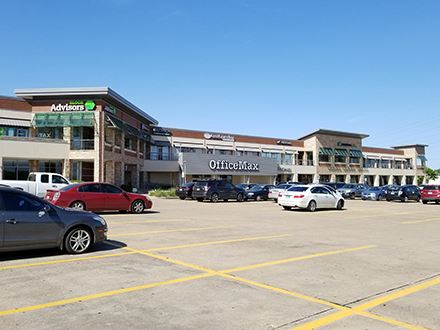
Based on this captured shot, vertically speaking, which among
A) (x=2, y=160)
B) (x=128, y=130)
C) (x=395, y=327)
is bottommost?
(x=395, y=327)

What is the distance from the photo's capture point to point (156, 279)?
702cm

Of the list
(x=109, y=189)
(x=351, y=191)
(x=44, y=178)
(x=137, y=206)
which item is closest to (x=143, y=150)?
(x=351, y=191)

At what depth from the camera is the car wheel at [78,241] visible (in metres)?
9.03

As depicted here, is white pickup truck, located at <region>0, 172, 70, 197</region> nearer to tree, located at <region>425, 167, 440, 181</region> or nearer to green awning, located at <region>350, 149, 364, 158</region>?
green awning, located at <region>350, 149, 364, 158</region>

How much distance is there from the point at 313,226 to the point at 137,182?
36935 mm

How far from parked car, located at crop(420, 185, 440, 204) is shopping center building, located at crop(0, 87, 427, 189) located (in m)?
27.3

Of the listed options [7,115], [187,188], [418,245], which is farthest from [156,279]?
[7,115]

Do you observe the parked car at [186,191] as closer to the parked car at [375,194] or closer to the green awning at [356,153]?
the parked car at [375,194]

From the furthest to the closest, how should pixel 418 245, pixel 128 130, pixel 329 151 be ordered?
pixel 329 151, pixel 128 130, pixel 418 245

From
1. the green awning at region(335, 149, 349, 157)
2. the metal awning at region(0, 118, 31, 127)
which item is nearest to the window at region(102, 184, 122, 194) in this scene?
the metal awning at region(0, 118, 31, 127)

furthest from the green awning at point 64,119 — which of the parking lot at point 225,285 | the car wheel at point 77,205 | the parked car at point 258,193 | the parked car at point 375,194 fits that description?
the parking lot at point 225,285

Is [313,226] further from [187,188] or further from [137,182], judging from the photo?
[137,182]

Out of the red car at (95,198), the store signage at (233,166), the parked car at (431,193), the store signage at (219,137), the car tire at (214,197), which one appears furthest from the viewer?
the store signage at (219,137)

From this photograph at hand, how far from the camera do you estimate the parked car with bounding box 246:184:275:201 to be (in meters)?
35.4
